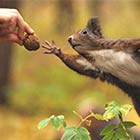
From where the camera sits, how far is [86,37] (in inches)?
133

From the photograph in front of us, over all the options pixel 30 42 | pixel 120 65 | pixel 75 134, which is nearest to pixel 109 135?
pixel 75 134

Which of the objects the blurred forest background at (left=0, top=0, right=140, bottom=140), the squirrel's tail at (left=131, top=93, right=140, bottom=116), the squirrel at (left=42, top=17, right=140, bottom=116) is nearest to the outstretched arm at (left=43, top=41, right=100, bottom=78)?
the squirrel at (left=42, top=17, right=140, bottom=116)

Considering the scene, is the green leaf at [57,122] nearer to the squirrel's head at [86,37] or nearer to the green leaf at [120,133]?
the green leaf at [120,133]

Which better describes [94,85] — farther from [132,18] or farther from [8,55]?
[132,18]

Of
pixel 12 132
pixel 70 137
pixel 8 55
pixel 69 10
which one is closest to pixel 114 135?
pixel 70 137

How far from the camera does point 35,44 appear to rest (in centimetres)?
345

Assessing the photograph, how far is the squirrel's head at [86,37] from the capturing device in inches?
133

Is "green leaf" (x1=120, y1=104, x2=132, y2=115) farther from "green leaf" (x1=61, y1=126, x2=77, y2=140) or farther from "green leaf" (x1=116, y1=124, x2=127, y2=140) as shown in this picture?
"green leaf" (x1=61, y1=126, x2=77, y2=140)

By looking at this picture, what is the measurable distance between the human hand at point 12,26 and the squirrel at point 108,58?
0.15 metres

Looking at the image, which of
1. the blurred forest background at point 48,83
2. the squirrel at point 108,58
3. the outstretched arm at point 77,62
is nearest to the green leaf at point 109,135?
the squirrel at point 108,58

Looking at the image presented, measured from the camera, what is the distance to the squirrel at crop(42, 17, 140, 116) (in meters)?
3.18

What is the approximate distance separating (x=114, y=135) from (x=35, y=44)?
819mm

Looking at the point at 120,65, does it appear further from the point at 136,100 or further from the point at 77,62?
the point at 77,62

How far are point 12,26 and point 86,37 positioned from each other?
1.20ft
